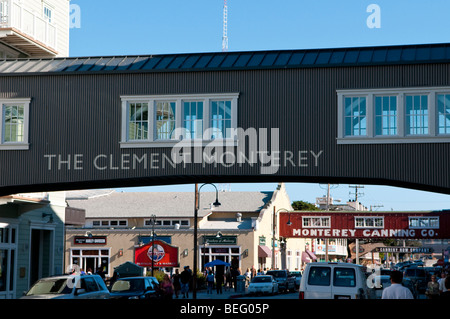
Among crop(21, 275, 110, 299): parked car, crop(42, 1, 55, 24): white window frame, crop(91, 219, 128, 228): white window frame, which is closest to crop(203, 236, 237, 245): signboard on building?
crop(91, 219, 128, 228): white window frame

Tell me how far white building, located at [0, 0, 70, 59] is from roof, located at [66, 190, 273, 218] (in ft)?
91.9

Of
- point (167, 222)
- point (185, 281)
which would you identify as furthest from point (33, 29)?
point (167, 222)

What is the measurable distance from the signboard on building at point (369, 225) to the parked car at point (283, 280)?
17799 mm

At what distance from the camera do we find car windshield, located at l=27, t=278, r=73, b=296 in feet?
71.6

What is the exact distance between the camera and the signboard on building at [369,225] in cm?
6625

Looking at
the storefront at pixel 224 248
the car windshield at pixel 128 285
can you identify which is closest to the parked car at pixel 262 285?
the storefront at pixel 224 248

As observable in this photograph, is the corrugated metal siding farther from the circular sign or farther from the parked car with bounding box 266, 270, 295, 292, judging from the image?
the parked car with bounding box 266, 270, 295, 292

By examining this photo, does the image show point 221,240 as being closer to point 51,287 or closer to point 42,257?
point 42,257

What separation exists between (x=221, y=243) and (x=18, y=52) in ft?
99.8

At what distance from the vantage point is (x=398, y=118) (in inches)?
906

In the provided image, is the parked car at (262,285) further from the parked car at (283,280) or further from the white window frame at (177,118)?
the white window frame at (177,118)

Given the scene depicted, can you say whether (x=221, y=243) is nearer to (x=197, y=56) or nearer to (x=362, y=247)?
(x=362, y=247)

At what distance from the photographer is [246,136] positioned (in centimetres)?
2395
